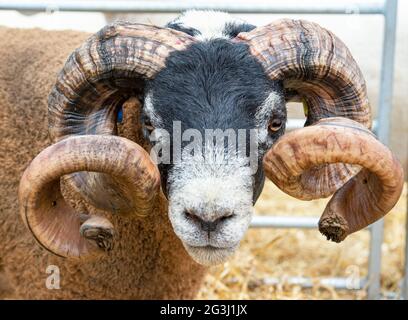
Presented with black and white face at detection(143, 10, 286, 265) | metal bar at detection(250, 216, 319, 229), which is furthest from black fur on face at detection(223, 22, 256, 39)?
metal bar at detection(250, 216, 319, 229)

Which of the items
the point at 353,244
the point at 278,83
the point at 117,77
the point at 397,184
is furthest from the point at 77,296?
the point at 353,244

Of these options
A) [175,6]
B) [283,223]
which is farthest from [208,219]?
[283,223]

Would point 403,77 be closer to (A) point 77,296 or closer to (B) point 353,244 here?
(B) point 353,244

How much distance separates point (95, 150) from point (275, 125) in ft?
2.51

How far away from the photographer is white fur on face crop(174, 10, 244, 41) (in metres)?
2.93

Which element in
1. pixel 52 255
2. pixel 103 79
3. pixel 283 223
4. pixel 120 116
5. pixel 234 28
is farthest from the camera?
pixel 283 223

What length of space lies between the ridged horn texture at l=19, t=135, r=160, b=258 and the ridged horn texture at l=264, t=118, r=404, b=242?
0.49 metres

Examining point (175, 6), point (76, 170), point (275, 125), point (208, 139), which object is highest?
point (175, 6)

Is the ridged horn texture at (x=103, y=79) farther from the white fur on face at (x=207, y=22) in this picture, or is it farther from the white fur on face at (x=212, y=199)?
the white fur on face at (x=212, y=199)

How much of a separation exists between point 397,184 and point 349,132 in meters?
0.29

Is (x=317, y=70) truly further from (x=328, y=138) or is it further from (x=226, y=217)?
(x=226, y=217)

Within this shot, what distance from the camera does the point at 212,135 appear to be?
8.52 feet

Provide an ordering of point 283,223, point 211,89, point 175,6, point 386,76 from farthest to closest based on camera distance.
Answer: point 283,223, point 386,76, point 175,6, point 211,89

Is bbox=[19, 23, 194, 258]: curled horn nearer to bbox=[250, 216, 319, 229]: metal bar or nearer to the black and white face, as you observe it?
the black and white face
